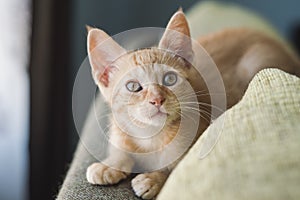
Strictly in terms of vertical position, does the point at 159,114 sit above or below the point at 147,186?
above

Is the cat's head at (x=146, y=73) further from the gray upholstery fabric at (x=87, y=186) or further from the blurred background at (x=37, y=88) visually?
the blurred background at (x=37, y=88)

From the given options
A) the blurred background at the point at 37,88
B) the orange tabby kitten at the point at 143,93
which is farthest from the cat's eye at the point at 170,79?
the blurred background at the point at 37,88

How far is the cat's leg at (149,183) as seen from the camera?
835 millimetres

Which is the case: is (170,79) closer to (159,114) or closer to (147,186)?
(159,114)

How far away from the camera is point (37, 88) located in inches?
76.0

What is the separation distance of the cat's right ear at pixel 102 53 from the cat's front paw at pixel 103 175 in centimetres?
13

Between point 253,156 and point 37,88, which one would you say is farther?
point 37,88

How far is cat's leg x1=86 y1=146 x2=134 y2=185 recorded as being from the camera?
0.87 m

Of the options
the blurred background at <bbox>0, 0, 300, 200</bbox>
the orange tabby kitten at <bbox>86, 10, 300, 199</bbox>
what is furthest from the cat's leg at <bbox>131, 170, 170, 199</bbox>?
the blurred background at <bbox>0, 0, 300, 200</bbox>

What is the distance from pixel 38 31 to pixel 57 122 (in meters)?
0.37

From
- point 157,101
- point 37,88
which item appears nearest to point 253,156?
point 157,101

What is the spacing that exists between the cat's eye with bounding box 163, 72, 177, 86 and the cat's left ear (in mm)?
39

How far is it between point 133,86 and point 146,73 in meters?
0.03

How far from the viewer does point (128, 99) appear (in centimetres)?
83
